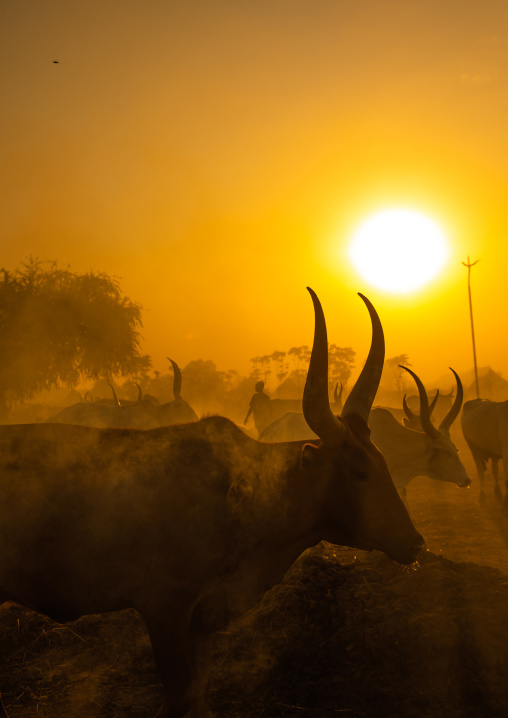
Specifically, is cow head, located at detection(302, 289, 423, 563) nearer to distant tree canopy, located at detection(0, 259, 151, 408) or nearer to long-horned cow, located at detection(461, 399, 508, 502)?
long-horned cow, located at detection(461, 399, 508, 502)

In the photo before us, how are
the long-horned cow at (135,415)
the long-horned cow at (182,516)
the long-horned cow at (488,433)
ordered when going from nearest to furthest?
the long-horned cow at (182,516) → the long-horned cow at (488,433) → the long-horned cow at (135,415)

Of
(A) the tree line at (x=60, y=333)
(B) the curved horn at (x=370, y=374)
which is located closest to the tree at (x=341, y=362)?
(A) the tree line at (x=60, y=333)

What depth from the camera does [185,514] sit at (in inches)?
113

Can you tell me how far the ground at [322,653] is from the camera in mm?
3555

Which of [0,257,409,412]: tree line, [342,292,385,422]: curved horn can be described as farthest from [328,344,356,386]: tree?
[342,292,385,422]: curved horn

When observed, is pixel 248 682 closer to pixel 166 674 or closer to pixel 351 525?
pixel 166 674

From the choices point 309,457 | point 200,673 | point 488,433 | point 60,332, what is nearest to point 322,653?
point 200,673

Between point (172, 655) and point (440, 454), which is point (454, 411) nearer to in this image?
point (440, 454)

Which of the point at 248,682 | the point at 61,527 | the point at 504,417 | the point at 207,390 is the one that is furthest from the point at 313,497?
the point at 207,390

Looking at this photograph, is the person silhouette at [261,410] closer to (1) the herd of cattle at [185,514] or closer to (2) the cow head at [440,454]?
(2) the cow head at [440,454]

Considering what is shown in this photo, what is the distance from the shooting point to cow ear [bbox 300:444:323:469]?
10.1ft

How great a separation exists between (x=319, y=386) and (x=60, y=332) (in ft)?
69.1

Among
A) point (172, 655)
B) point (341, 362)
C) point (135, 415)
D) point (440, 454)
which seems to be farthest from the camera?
point (341, 362)

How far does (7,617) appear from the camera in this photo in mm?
5121
